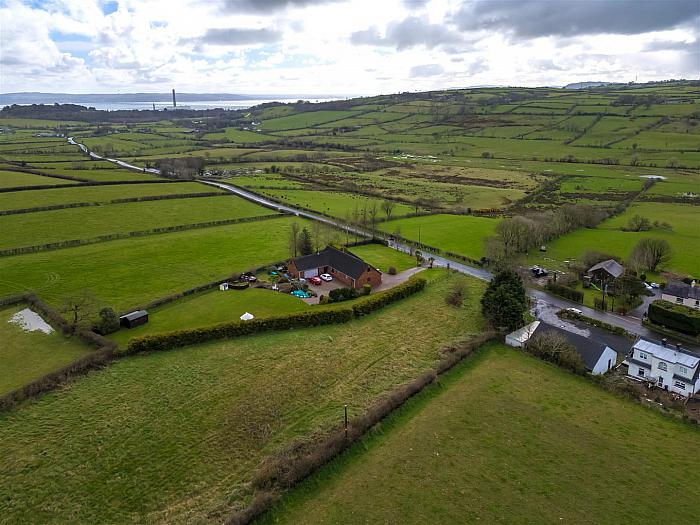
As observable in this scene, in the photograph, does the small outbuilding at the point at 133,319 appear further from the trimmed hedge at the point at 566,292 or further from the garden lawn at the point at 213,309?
the trimmed hedge at the point at 566,292

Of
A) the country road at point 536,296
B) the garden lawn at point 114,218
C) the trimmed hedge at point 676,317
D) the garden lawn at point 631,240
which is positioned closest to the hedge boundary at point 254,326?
the country road at point 536,296

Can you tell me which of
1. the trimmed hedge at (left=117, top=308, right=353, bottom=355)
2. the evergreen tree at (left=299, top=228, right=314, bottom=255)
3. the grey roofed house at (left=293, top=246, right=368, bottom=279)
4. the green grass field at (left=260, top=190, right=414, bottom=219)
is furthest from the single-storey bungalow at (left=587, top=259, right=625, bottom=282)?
the green grass field at (left=260, top=190, right=414, bottom=219)

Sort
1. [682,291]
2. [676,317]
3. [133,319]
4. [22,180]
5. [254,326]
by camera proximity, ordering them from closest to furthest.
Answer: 1. [254,326]
2. [133,319]
3. [676,317]
4. [682,291]
5. [22,180]

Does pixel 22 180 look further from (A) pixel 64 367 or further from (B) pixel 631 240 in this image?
(B) pixel 631 240

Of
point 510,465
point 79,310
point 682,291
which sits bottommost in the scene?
point 510,465

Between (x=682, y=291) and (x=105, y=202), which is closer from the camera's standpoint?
(x=682, y=291)

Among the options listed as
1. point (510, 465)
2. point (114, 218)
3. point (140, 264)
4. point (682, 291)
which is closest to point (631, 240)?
point (682, 291)

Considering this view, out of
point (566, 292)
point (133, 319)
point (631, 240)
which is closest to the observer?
point (133, 319)
